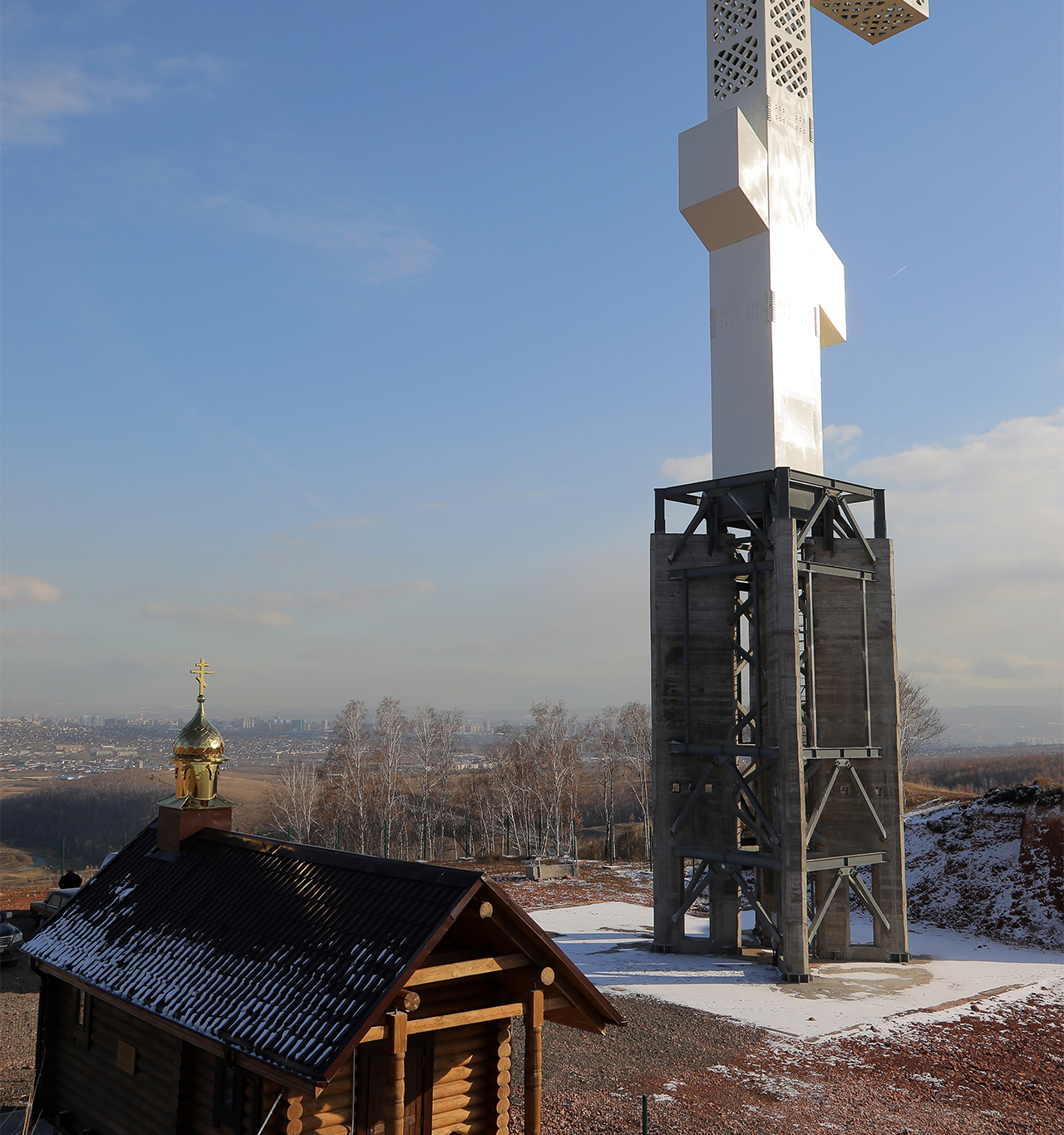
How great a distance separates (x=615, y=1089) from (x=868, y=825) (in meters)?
9.63

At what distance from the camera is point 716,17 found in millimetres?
20734

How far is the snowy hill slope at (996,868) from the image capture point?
71.4ft

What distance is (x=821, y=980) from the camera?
17.2 m

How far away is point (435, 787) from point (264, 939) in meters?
37.0

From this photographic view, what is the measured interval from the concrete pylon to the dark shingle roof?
11205 mm

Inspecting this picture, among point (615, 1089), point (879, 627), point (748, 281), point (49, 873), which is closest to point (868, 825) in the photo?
point (879, 627)

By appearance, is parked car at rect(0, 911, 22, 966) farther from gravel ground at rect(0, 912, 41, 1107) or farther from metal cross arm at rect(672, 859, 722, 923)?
metal cross arm at rect(672, 859, 722, 923)

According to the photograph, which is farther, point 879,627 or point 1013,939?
point 1013,939

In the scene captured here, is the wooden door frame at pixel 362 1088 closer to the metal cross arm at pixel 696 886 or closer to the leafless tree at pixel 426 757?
the metal cross arm at pixel 696 886

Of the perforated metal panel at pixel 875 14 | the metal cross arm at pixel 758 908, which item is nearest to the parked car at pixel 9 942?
the metal cross arm at pixel 758 908

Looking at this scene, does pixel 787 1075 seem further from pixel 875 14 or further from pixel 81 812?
pixel 81 812

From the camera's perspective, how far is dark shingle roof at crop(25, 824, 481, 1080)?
6.96 meters

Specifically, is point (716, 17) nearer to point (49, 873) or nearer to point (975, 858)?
point (975, 858)

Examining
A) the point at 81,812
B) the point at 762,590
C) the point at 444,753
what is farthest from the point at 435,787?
the point at 81,812
